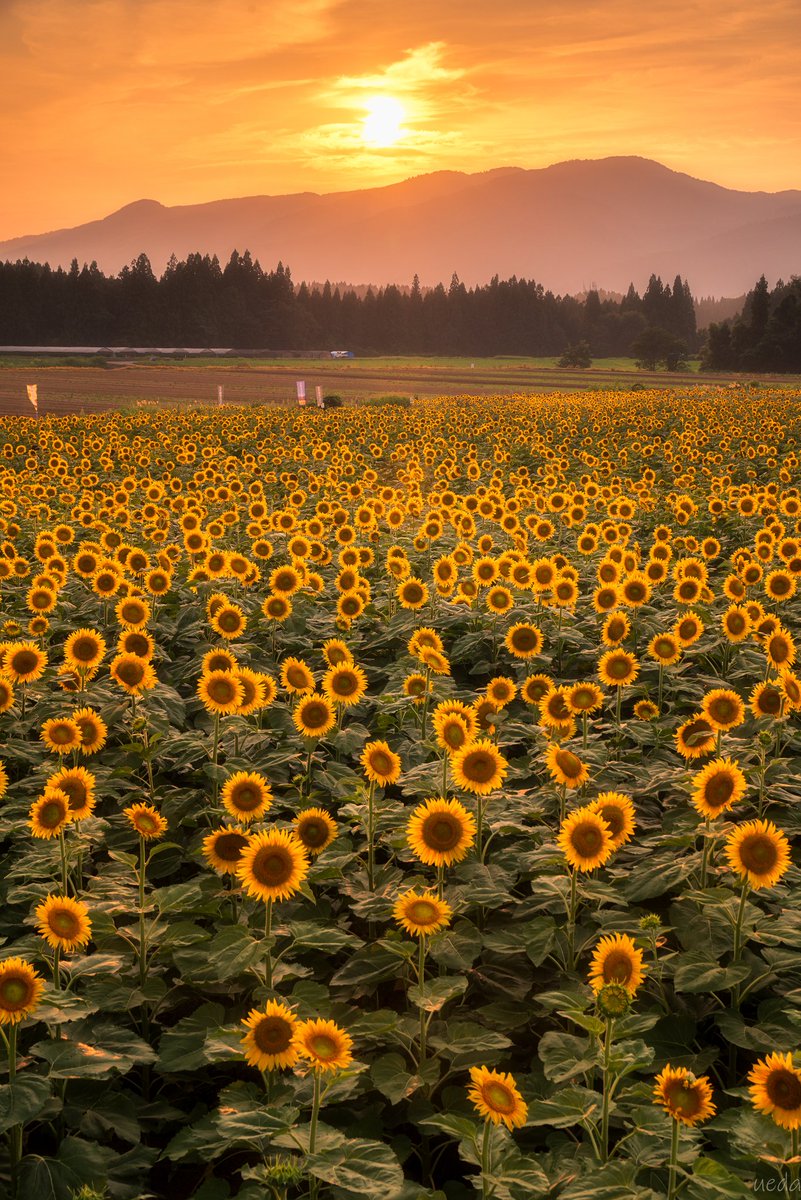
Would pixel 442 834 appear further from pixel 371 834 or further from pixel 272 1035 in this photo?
pixel 272 1035

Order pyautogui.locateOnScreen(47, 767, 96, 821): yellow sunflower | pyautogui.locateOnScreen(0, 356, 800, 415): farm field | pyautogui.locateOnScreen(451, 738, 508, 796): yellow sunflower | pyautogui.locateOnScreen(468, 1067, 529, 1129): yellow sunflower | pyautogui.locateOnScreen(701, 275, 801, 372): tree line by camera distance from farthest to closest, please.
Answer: pyautogui.locateOnScreen(701, 275, 801, 372): tree line < pyautogui.locateOnScreen(0, 356, 800, 415): farm field < pyautogui.locateOnScreen(451, 738, 508, 796): yellow sunflower < pyautogui.locateOnScreen(47, 767, 96, 821): yellow sunflower < pyautogui.locateOnScreen(468, 1067, 529, 1129): yellow sunflower

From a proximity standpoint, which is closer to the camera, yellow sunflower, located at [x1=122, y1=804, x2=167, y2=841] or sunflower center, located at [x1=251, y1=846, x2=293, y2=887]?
sunflower center, located at [x1=251, y1=846, x2=293, y2=887]

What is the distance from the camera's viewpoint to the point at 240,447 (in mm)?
24344

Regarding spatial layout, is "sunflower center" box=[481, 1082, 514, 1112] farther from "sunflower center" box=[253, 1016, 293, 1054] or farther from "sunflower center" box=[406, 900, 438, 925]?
"sunflower center" box=[406, 900, 438, 925]

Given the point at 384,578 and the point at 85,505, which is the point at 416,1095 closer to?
the point at 384,578

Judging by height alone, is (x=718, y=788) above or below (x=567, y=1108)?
above

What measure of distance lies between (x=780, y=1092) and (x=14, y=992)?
2.34 m

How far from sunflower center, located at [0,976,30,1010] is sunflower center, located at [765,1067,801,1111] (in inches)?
89.8

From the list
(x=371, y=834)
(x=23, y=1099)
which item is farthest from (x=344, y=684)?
(x=23, y=1099)

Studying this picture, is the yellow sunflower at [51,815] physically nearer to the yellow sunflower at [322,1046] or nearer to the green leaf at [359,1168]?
the yellow sunflower at [322,1046]

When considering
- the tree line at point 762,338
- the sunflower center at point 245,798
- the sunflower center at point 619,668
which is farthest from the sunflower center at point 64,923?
the tree line at point 762,338

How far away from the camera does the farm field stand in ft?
169

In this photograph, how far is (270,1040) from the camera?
9.89 feet

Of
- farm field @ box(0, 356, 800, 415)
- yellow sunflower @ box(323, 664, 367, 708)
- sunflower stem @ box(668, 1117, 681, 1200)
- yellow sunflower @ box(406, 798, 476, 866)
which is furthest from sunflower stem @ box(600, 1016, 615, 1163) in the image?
farm field @ box(0, 356, 800, 415)
